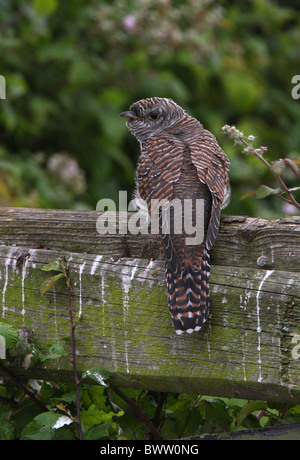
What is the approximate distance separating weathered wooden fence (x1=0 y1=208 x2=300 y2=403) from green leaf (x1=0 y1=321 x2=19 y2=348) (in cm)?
10

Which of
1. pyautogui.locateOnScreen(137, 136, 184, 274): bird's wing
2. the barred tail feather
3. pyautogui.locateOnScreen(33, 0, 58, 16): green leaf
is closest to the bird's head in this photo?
pyautogui.locateOnScreen(137, 136, 184, 274): bird's wing

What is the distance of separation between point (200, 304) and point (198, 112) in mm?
5565

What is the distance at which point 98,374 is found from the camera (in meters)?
2.06

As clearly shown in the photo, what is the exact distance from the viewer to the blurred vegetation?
6.03 metres

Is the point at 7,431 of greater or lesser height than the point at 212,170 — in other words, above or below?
below

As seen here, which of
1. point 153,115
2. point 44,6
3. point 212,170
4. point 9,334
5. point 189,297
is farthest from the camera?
point 44,6

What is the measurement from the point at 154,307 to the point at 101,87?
5147 millimetres

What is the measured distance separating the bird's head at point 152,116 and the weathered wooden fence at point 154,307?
142 cm

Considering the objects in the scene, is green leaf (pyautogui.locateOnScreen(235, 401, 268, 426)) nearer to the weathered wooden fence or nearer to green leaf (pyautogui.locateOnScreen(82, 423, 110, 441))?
the weathered wooden fence

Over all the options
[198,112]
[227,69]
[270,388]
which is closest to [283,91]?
[227,69]

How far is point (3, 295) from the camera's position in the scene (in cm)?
233

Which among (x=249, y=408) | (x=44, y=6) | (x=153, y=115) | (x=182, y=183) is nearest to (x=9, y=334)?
(x=249, y=408)

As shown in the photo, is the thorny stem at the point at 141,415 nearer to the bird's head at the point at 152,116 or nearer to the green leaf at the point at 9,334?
the green leaf at the point at 9,334

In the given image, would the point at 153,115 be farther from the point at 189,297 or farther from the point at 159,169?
the point at 189,297
